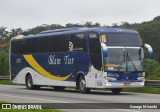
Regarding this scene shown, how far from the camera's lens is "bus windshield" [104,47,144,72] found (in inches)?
1043

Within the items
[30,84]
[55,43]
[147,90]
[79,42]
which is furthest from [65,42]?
[30,84]

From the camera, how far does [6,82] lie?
4697 cm

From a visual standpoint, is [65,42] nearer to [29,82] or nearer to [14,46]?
[29,82]

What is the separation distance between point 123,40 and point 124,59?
3.30 ft

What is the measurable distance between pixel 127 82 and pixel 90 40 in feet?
9.05

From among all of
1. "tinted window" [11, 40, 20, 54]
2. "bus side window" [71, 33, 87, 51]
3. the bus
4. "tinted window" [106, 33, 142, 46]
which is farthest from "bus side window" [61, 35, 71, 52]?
"tinted window" [11, 40, 20, 54]

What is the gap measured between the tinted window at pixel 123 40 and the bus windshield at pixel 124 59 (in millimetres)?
229

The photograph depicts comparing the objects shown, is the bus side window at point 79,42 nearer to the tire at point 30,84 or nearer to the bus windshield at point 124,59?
the bus windshield at point 124,59

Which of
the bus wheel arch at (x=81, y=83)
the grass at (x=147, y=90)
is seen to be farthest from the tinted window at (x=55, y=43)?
the grass at (x=147, y=90)

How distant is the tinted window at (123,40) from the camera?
26759 millimetres

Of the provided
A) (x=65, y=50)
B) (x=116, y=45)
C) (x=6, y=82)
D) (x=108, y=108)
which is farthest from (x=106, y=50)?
(x=6, y=82)

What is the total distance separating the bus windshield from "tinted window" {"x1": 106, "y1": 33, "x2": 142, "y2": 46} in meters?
0.23

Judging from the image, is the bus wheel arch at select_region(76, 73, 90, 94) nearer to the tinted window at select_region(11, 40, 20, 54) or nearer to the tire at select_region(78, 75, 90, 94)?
the tire at select_region(78, 75, 90, 94)

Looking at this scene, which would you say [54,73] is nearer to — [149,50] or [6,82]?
[149,50]
